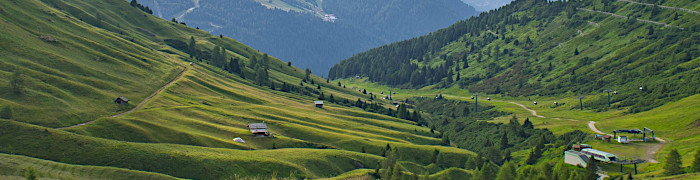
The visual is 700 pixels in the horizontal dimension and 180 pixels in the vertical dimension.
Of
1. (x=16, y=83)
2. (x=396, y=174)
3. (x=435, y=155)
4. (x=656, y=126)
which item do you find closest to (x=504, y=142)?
(x=435, y=155)

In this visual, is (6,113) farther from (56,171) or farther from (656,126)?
(656,126)

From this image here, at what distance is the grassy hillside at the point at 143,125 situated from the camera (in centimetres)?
10819

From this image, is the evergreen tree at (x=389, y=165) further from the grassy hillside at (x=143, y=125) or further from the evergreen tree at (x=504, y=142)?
the evergreen tree at (x=504, y=142)

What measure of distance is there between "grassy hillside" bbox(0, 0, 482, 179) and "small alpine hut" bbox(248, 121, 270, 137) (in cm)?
247

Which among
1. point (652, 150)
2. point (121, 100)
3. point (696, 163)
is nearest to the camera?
point (696, 163)

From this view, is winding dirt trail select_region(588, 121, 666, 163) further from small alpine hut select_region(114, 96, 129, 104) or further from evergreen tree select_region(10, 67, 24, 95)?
evergreen tree select_region(10, 67, 24, 95)

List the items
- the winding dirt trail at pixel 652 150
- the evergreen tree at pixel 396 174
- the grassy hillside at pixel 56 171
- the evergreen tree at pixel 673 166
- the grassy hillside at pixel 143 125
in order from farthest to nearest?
the winding dirt trail at pixel 652 150 → the evergreen tree at pixel 396 174 → the grassy hillside at pixel 143 125 → the evergreen tree at pixel 673 166 → the grassy hillside at pixel 56 171

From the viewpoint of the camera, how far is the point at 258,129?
14762cm

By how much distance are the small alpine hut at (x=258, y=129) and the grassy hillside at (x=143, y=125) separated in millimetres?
2469

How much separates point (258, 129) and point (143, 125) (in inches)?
1199

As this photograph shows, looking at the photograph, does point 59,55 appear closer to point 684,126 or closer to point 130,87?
point 130,87

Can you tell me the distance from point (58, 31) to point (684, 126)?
199137mm

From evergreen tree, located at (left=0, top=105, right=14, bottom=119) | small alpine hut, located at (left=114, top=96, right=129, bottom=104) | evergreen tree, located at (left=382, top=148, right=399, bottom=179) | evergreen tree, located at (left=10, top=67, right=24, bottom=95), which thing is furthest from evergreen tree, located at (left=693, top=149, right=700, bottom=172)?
evergreen tree, located at (left=10, top=67, right=24, bottom=95)

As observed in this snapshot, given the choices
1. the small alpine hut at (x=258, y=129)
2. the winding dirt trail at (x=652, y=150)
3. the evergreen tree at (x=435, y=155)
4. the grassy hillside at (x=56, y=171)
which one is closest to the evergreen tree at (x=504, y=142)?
the evergreen tree at (x=435, y=155)
